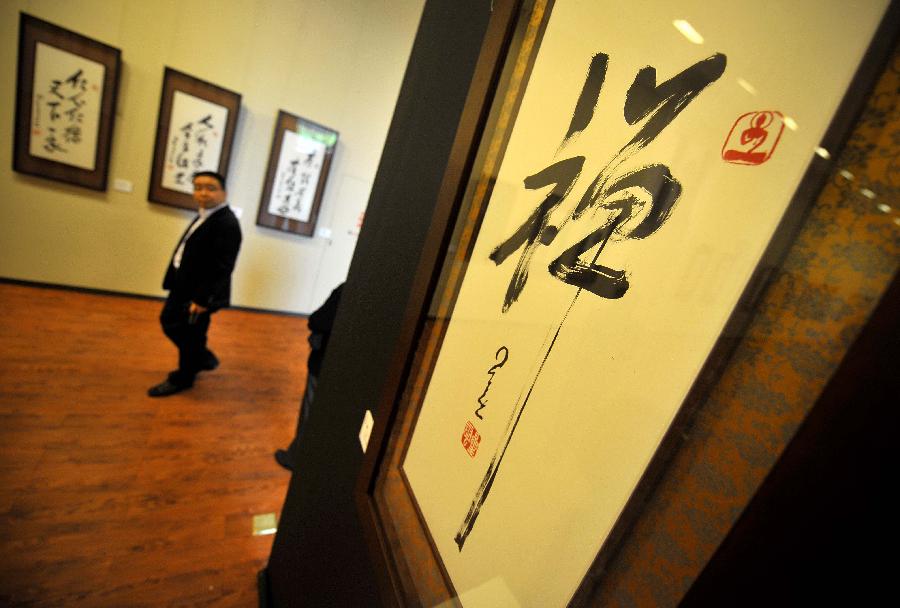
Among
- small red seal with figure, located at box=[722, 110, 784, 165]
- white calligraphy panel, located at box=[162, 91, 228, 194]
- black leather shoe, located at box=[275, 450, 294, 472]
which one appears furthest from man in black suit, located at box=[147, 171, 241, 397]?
small red seal with figure, located at box=[722, 110, 784, 165]

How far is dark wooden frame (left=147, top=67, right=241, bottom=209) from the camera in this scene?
294 cm

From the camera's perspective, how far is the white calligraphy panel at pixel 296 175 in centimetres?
354

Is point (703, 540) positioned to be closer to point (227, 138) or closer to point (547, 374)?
point (547, 374)

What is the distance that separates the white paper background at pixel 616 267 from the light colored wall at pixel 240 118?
12.2ft

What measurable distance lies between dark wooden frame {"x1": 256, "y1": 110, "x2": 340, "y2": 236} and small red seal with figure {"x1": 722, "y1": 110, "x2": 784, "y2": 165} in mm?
3926

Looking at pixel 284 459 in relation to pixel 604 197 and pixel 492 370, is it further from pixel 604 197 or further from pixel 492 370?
pixel 604 197

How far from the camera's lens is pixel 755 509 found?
224 mm

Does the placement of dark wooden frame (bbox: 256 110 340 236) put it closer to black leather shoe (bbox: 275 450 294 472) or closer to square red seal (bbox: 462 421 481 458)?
black leather shoe (bbox: 275 450 294 472)

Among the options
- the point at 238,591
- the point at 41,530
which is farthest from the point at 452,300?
the point at 41,530

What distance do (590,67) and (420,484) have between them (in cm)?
62

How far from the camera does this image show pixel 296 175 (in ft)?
12.0

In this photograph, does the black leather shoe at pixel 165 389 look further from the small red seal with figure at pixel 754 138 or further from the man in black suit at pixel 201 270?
the small red seal with figure at pixel 754 138

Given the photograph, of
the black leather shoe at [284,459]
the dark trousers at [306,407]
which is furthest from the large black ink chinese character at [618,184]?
the black leather shoe at [284,459]

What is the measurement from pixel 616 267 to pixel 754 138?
13 centimetres
